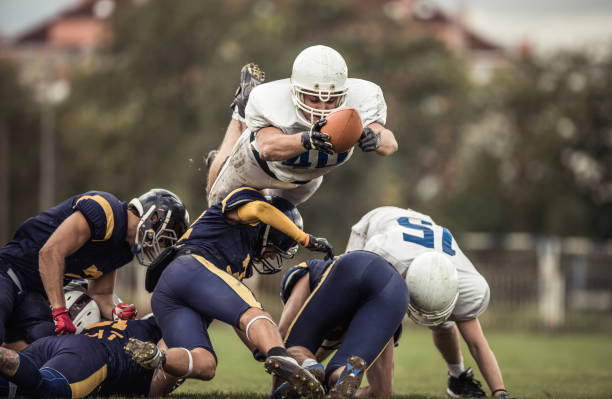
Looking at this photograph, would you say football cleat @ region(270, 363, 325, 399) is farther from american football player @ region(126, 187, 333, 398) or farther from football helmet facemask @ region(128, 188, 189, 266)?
football helmet facemask @ region(128, 188, 189, 266)

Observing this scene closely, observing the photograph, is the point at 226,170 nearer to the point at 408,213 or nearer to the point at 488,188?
the point at 408,213

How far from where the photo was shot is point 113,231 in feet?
20.5

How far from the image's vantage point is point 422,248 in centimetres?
582

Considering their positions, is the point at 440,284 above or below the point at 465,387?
above

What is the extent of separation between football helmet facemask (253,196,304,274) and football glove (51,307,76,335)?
1265mm

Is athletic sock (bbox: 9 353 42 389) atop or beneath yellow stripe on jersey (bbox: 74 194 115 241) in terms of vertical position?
beneath

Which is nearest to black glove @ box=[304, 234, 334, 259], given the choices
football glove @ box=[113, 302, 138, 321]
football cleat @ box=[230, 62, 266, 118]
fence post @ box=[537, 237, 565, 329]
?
football glove @ box=[113, 302, 138, 321]

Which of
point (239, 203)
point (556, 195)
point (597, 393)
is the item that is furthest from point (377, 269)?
point (556, 195)

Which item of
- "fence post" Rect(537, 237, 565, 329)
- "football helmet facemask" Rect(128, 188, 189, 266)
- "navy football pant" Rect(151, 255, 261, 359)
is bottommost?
"fence post" Rect(537, 237, 565, 329)

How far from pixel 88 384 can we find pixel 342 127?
6.70ft

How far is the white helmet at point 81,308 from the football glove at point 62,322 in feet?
0.93

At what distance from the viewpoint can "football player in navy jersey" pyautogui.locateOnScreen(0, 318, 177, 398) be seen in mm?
4875

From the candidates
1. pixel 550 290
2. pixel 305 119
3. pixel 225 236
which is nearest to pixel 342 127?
pixel 305 119

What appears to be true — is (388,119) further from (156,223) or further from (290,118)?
(290,118)
